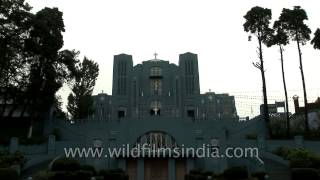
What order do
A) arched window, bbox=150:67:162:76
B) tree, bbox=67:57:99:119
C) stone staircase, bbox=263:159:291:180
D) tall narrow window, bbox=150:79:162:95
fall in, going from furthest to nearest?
arched window, bbox=150:67:162:76 → tall narrow window, bbox=150:79:162:95 → tree, bbox=67:57:99:119 → stone staircase, bbox=263:159:291:180

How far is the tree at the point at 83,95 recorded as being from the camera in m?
40.4

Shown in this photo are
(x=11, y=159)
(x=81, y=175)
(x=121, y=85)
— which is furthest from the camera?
(x=121, y=85)

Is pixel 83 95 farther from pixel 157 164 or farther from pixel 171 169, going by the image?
pixel 171 169

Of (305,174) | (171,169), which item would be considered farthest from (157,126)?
(305,174)

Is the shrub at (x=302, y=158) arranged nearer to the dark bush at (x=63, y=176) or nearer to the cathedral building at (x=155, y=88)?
the dark bush at (x=63, y=176)

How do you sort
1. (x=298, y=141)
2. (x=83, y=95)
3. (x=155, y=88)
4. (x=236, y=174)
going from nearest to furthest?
(x=236, y=174), (x=298, y=141), (x=83, y=95), (x=155, y=88)

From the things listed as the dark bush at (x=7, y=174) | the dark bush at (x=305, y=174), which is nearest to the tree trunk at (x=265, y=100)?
the dark bush at (x=305, y=174)

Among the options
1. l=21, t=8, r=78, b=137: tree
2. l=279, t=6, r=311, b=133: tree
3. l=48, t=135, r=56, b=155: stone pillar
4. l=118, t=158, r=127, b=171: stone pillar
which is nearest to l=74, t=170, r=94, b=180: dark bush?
l=118, t=158, r=127, b=171: stone pillar

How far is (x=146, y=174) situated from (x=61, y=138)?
897 centimetres

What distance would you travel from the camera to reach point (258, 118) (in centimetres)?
3566

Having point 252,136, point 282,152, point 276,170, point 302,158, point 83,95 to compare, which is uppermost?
point 83,95

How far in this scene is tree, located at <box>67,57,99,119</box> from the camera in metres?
40.4

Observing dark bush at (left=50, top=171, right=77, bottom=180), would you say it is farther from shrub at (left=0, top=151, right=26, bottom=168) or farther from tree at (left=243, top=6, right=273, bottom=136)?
tree at (left=243, top=6, right=273, bottom=136)

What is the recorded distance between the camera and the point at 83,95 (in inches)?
1598
